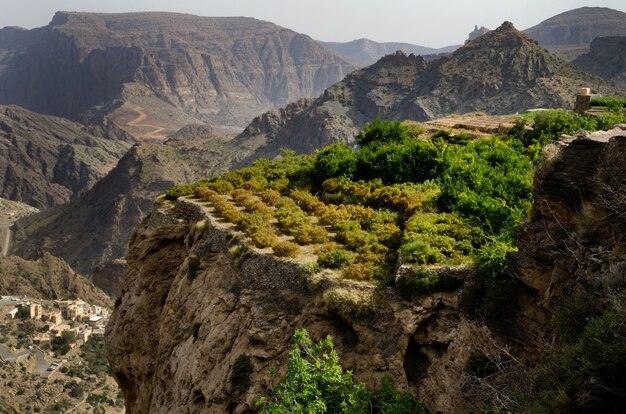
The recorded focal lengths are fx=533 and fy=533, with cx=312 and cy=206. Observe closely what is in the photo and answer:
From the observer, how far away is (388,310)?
11.2 m

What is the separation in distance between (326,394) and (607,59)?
190 meters

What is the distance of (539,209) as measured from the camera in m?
9.61

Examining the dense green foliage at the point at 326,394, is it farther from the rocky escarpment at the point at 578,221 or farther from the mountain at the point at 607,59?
the mountain at the point at 607,59

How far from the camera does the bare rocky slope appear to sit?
325 inches

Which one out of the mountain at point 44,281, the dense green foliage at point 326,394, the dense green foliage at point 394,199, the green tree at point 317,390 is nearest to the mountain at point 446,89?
the mountain at point 44,281

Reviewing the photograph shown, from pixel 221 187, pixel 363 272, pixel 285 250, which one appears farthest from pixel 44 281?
pixel 363 272

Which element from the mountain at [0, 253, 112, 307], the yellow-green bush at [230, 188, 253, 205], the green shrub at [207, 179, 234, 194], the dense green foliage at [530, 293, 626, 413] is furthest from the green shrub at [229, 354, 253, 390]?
the mountain at [0, 253, 112, 307]

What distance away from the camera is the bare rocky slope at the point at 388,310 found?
8.26 m

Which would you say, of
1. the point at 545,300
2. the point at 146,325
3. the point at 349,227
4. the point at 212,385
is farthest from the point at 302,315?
the point at 146,325

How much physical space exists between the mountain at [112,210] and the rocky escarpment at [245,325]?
11431 cm

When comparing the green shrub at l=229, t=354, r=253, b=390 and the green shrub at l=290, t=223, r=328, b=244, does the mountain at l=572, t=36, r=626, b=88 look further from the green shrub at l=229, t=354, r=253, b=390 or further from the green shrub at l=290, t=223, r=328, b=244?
the green shrub at l=229, t=354, r=253, b=390

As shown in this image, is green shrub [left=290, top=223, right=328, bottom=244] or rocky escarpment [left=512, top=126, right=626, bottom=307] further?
green shrub [left=290, top=223, right=328, bottom=244]

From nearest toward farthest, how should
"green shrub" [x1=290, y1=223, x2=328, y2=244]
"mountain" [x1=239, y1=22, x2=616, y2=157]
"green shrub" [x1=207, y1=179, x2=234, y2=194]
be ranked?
"green shrub" [x1=290, y1=223, x2=328, y2=244], "green shrub" [x1=207, y1=179, x2=234, y2=194], "mountain" [x1=239, y1=22, x2=616, y2=157]

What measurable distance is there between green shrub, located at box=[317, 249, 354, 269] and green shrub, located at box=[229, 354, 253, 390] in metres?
2.87
